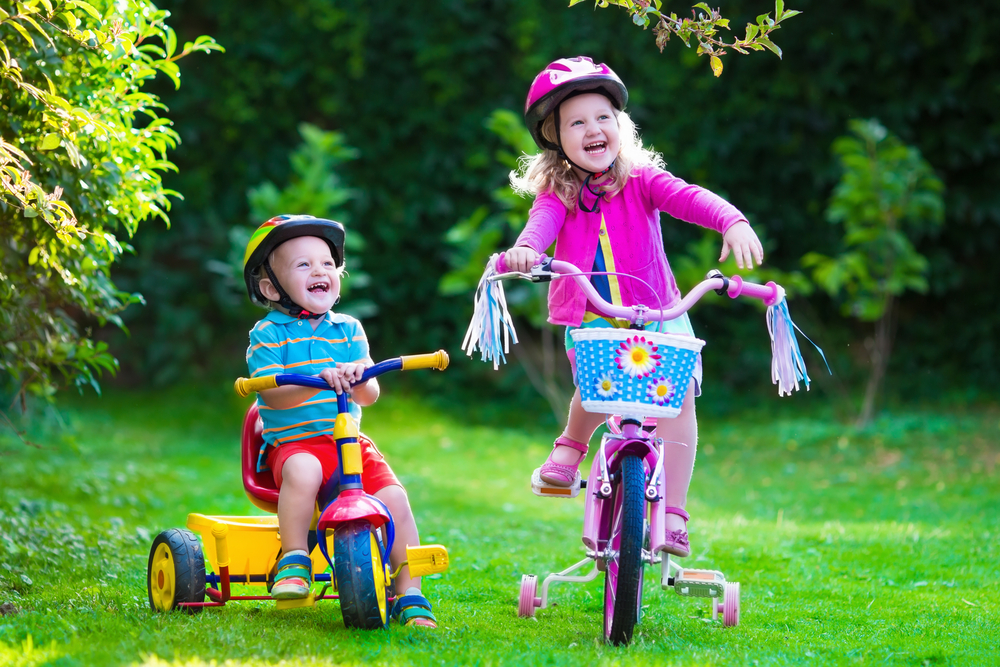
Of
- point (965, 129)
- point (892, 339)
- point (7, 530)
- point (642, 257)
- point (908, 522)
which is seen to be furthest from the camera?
point (892, 339)

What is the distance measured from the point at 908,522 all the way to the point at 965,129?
5.62m

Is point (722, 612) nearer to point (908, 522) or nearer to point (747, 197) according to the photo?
point (908, 522)

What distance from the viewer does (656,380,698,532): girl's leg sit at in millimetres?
3633

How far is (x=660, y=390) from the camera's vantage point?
Answer: 315 cm

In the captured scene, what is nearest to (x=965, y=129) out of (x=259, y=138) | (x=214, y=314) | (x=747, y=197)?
(x=747, y=197)

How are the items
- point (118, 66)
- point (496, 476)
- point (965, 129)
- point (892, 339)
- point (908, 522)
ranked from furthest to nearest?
point (892, 339) → point (965, 129) → point (496, 476) → point (908, 522) → point (118, 66)

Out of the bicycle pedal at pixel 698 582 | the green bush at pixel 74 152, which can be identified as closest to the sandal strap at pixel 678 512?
the bicycle pedal at pixel 698 582

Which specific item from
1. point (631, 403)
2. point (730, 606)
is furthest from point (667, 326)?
point (730, 606)

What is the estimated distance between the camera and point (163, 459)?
847cm

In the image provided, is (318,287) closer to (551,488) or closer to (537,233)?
(537,233)

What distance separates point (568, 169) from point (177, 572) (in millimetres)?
1882

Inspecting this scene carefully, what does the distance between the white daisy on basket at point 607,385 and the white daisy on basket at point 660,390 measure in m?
0.10

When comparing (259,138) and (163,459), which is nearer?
(163,459)

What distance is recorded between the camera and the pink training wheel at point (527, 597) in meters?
3.73
